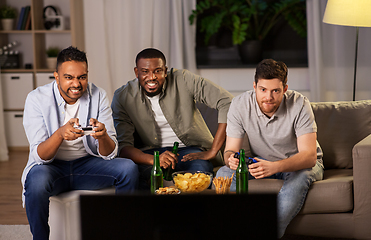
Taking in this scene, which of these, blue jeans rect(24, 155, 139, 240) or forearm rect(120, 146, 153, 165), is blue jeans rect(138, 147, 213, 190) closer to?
forearm rect(120, 146, 153, 165)

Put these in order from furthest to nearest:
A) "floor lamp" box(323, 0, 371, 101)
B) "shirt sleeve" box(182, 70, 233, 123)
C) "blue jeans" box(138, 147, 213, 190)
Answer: "floor lamp" box(323, 0, 371, 101) → "shirt sleeve" box(182, 70, 233, 123) → "blue jeans" box(138, 147, 213, 190)

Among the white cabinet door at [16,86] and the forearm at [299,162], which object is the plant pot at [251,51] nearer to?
the white cabinet door at [16,86]

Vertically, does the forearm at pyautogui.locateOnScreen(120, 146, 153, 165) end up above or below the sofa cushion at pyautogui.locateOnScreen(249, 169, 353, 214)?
above

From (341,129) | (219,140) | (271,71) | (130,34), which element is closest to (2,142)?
(130,34)

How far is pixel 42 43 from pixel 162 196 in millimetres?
4061

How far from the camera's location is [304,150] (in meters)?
1.91

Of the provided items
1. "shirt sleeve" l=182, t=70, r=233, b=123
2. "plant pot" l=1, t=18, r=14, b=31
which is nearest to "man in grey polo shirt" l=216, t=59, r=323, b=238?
"shirt sleeve" l=182, t=70, r=233, b=123

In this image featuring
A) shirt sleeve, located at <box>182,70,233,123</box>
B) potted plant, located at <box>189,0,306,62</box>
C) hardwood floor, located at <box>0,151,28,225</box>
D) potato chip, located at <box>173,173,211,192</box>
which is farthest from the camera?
potted plant, located at <box>189,0,306,62</box>

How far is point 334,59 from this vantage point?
400cm

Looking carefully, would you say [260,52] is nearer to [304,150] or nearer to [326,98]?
[326,98]

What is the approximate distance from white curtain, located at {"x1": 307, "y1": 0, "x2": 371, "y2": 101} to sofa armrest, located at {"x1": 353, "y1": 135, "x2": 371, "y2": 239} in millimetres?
2231

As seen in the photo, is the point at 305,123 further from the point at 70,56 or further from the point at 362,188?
the point at 70,56

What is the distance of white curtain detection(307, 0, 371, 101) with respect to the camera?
3902mm

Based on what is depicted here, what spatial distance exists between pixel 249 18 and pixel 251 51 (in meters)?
0.34
